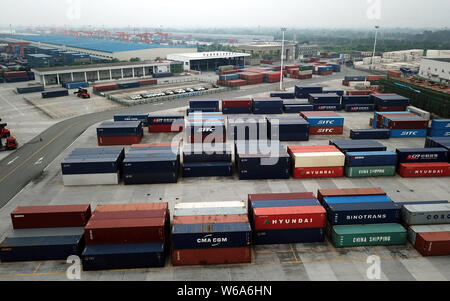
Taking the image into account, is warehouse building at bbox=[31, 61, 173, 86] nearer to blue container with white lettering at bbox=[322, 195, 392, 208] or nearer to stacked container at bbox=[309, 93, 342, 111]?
stacked container at bbox=[309, 93, 342, 111]

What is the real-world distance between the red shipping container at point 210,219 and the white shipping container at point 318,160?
15.0 meters

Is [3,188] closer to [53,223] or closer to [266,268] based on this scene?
[53,223]

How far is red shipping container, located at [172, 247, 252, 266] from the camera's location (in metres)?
23.4

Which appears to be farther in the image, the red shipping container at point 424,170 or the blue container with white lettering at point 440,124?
the blue container with white lettering at point 440,124

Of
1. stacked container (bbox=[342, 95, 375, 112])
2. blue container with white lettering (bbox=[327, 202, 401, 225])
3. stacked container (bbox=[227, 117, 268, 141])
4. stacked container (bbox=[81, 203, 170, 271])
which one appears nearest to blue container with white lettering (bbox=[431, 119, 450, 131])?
stacked container (bbox=[342, 95, 375, 112])

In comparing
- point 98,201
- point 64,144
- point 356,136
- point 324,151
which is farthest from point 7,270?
point 356,136

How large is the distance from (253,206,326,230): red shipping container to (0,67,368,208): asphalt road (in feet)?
85.6

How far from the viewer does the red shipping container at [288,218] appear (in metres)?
25.4

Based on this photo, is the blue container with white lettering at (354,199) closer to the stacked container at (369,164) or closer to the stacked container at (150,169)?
the stacked container at (369,164)

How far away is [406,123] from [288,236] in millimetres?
37021

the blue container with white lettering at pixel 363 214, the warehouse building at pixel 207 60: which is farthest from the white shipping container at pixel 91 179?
the warehouse building at pixel 207 60

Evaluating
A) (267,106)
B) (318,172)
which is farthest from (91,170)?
(267,106)

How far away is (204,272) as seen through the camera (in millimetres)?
23094

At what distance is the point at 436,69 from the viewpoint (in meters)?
96.1
